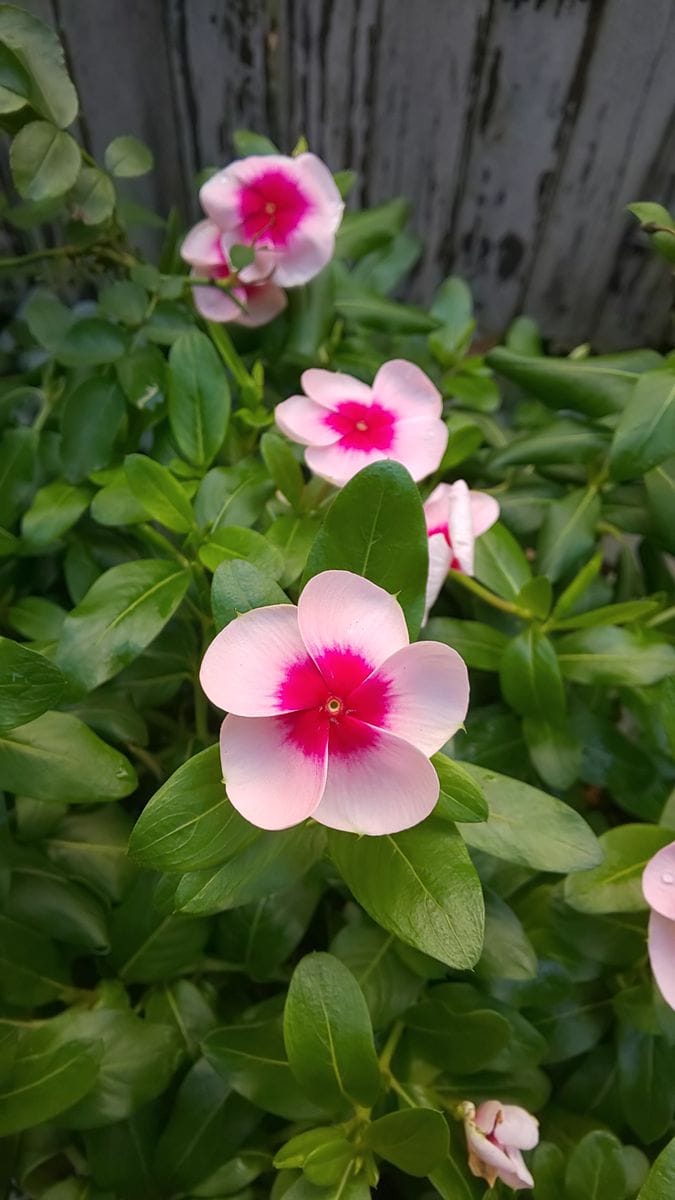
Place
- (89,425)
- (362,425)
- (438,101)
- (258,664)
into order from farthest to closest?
(438,101), (89,425), (362,425), (258,664)

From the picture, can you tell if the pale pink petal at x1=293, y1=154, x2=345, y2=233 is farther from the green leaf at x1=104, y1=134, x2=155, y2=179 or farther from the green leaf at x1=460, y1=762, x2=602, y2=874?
the green leaf at x1=460, y1=762, x2=602, y2=874

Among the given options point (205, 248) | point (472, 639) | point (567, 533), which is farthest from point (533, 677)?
point (205, 248)

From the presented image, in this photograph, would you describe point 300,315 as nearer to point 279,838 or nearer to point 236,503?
point 236,503

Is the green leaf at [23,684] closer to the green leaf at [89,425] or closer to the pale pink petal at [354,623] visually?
the pale pink petal at [354,623]

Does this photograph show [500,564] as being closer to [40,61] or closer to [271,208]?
[271,208]

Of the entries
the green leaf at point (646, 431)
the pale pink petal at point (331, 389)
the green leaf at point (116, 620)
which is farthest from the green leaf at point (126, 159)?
the green leaf at point (646, 431)
